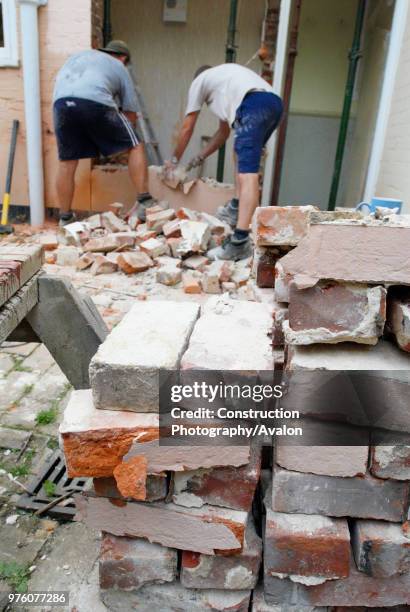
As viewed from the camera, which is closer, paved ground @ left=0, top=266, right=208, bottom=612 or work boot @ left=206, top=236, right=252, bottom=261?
paved ground @ left=0, top=266, right=208, bottom=612

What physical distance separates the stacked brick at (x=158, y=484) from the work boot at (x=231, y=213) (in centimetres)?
372

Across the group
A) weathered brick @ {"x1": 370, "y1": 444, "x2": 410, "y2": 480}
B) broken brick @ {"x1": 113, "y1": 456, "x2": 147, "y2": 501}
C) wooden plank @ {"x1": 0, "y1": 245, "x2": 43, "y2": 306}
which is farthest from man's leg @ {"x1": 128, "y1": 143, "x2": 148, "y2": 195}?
weathered brick @ {"x1": 370, "y1": 444, "x2": 410, "y2": 480}

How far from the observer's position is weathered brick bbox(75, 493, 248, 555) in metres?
1.33

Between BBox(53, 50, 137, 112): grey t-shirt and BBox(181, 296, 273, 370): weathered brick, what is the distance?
12.0 ft

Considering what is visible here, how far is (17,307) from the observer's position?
158 cm

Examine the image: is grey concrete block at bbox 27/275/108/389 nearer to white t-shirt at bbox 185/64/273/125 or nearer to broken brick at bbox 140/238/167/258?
broken brick at bbox 140/238/167/258

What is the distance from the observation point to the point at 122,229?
5.09 meters

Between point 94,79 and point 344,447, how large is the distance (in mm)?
4515

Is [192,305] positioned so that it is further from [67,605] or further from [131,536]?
[67,605]

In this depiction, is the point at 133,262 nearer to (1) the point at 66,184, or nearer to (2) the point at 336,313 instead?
(1) the point at 66,184

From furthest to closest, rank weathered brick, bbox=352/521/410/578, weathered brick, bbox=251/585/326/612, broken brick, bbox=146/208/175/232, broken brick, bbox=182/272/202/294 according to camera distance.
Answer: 1. broken brick, bbox=146/208/175/232
2. broken brick, bbox=182/272/202/294
3. weathered brick, bbox=251/585/326/612
4. weathered brick, bbox=352/521/410/578

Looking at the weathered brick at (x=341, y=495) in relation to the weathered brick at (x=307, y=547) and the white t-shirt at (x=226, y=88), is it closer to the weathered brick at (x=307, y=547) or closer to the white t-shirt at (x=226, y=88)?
the weathered brick at (x=307, y=547)

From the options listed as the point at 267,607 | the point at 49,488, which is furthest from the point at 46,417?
the point at 267,607

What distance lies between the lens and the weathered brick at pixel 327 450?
129 centimetres
